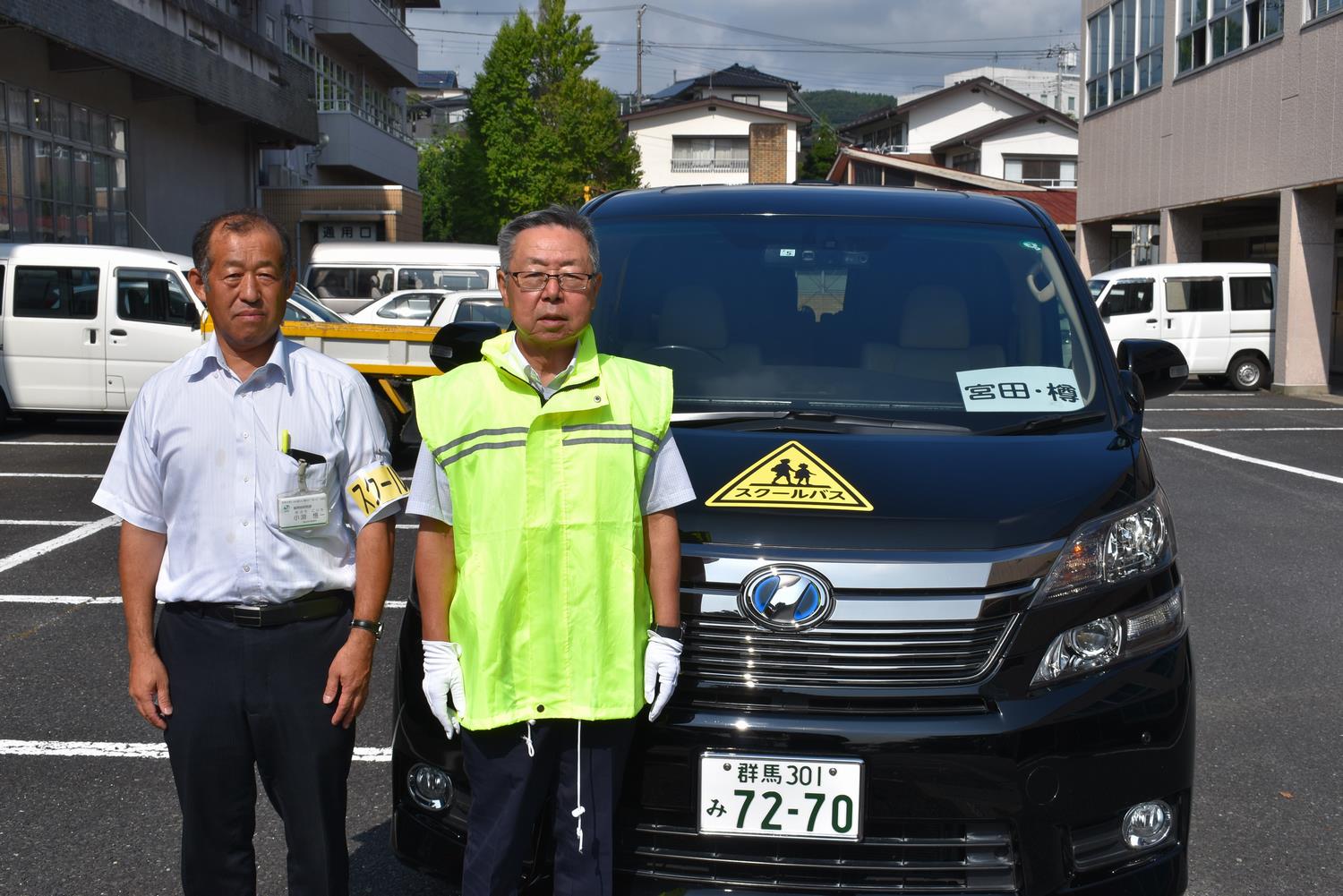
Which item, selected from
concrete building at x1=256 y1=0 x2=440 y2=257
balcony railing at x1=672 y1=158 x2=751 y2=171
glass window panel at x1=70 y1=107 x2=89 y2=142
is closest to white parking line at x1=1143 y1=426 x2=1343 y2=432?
glass window panel at x1=70 y1=107 x2=89 y2=142

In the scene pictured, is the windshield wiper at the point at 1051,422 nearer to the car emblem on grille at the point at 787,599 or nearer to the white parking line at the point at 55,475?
the car emblem on grille at the point at 787,599

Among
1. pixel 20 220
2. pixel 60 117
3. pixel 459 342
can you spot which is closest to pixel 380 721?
pixel 459 342

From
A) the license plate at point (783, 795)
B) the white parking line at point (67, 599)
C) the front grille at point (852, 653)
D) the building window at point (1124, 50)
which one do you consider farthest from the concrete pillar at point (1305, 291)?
the license plate at point (783, 795)

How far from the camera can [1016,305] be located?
12.2ft

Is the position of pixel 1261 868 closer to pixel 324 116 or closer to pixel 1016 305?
pixel 1016 305

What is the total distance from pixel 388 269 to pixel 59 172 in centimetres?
542

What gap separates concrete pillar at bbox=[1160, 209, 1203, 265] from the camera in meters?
23.5

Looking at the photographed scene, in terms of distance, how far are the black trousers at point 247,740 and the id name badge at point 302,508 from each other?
0.19m

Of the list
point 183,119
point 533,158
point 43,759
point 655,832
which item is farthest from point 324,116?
point 655,832

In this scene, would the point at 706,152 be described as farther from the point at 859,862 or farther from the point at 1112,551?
the point at 859,862

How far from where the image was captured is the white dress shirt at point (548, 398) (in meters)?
2.34

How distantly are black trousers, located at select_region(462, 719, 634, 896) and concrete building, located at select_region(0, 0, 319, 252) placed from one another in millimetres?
14863

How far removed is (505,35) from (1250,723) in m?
48.6

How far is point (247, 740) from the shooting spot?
2471 millimetres
